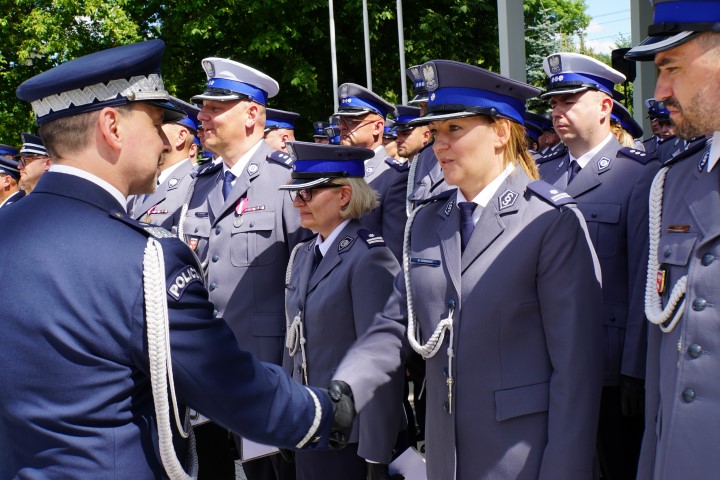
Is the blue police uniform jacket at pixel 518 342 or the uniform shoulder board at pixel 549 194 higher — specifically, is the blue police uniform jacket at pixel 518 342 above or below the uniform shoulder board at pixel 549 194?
below

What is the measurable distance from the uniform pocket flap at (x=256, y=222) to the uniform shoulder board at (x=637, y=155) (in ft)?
5.99

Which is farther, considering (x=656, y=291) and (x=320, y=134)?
(x=320, y=134)

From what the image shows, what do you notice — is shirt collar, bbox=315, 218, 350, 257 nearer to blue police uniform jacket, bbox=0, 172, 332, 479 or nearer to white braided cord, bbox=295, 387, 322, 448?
white braided cord, bbox=295, 387, 322, 448

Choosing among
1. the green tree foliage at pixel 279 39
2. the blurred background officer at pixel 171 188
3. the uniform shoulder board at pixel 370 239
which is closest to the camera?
the uniform shoulder board at pixel 370 239

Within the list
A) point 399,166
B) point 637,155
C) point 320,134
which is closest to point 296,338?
point 637,155

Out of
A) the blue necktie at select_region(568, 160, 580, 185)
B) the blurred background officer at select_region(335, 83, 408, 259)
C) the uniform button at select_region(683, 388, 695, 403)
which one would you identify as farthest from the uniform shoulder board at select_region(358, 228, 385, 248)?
the uniform button at select_region(683, 388, 695, 403)

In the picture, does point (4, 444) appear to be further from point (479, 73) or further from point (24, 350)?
point (479, 73)

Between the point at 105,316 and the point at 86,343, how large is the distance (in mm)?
81

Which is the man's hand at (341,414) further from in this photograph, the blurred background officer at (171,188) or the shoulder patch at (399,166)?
the shoulder patch at (399,166)

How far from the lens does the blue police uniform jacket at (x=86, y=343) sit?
83.0 inches

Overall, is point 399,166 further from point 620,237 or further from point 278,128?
point 278,128

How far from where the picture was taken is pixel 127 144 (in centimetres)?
232

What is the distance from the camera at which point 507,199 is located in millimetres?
2979

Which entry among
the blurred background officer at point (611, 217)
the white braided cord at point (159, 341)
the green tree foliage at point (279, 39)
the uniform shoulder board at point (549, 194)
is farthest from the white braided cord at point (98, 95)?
the green tree foliage at point (279, 39)
